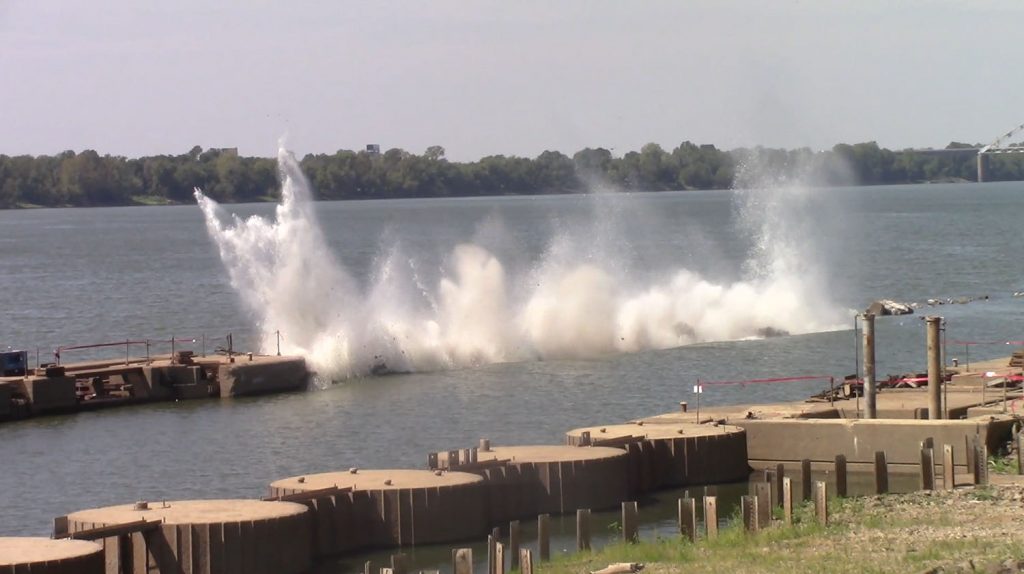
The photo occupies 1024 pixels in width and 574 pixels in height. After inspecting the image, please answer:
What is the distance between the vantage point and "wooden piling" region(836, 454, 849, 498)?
28438mm

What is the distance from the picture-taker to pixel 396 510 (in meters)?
27.4

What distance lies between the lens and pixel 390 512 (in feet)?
89.9

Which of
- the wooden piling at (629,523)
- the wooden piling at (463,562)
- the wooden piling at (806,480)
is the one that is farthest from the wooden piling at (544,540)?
the wooden piling at (806,480)

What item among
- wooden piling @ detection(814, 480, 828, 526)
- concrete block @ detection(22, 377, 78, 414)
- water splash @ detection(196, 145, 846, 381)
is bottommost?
wooden piling @ detection(814, 480, 828, 526)

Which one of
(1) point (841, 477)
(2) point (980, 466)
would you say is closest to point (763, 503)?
(1) point (841, 477)

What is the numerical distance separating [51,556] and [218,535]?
9.48 feet

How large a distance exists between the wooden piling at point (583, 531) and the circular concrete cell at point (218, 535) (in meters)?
4.00

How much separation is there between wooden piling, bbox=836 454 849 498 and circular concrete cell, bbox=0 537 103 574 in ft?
38.9

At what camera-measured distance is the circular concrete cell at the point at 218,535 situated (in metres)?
24.3

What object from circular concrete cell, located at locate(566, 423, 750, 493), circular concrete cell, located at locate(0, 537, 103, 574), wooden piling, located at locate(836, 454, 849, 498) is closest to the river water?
circular concrete cell, located at locate(566, 423, 750, 493)

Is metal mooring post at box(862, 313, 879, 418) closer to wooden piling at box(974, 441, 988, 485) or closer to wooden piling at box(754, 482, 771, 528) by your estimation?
wooden piling at box(974, 441, 988, 485)

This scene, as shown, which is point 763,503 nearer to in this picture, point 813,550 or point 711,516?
point 711,516

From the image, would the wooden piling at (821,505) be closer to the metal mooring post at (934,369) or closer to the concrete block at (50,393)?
the metal mooring post at (934,369)

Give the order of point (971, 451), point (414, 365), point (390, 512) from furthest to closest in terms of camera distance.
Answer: point (414, 365) → point (971, 451) → point (390, 512)
